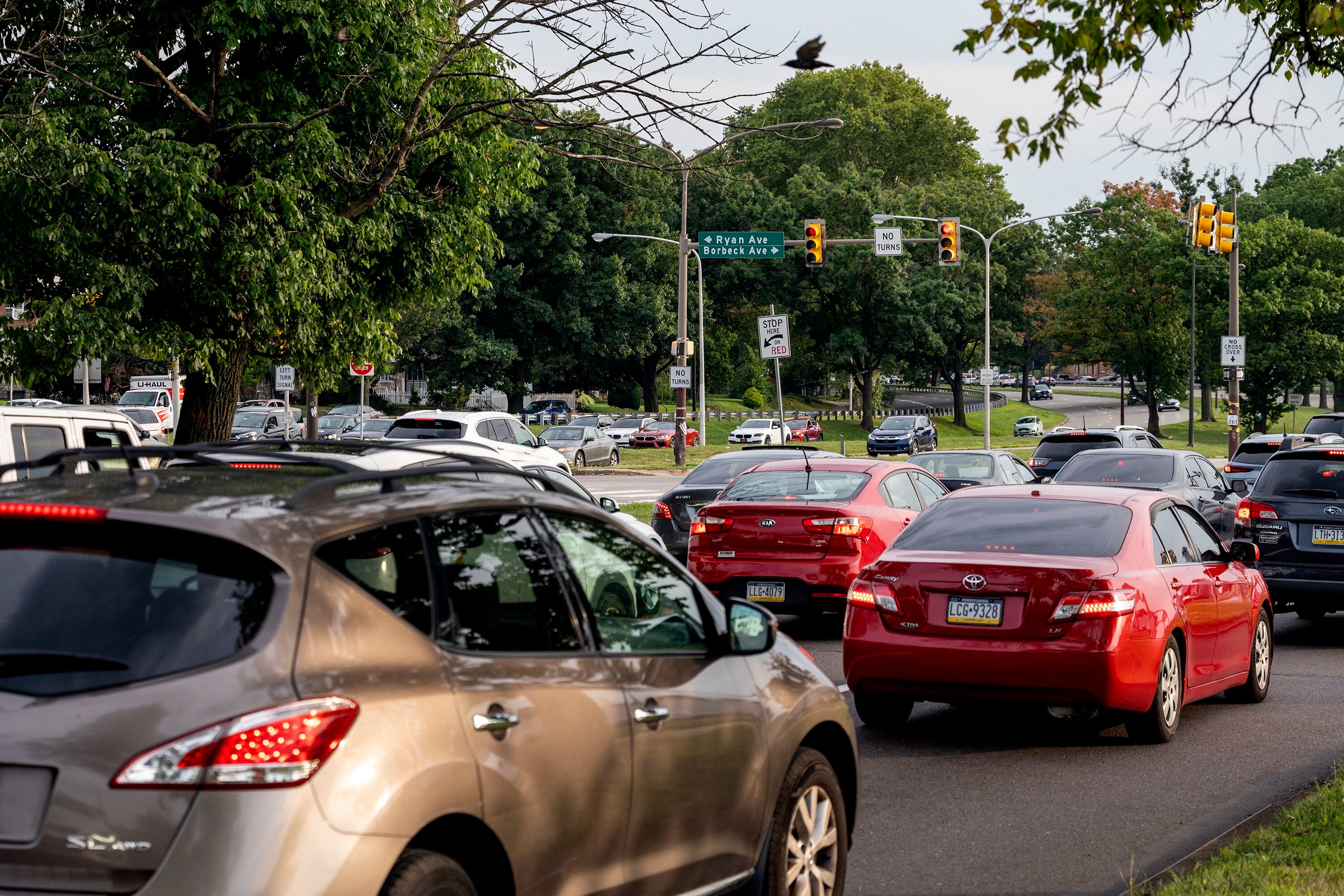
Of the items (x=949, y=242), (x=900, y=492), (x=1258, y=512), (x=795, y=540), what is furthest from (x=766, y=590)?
(x=949, y=242)

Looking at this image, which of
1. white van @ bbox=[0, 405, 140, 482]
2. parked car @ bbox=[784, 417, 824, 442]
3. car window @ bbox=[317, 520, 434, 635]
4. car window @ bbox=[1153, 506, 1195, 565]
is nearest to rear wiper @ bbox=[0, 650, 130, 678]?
car window @ bbox=[317, 520, 434, 635]

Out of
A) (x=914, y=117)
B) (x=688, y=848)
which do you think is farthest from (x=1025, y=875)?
(x=914, y=117)

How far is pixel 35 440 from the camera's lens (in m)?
11.7

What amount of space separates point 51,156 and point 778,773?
41.7 ft

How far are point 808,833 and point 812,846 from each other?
53mm

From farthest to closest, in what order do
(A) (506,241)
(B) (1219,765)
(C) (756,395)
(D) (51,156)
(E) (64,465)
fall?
(C) (756,395) < (A) (506,241) < (D) (51,156) < (B) (1219,765) < (E) (64,465)

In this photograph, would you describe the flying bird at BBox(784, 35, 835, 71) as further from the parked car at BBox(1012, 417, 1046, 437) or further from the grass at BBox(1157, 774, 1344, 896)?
the parked car at BBox(1012, 417, 1046, 437)

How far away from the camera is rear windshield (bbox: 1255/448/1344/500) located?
14.0 m

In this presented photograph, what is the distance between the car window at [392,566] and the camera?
3.60 m

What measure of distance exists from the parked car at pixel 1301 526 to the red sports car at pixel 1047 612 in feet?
14.0

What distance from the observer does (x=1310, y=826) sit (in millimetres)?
6535

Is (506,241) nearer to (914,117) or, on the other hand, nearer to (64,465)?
(914,117)

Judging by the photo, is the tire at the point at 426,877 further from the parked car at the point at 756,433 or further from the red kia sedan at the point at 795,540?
the parked car at the point at 756,433

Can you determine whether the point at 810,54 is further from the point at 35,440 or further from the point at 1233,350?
the point at 1233,350
